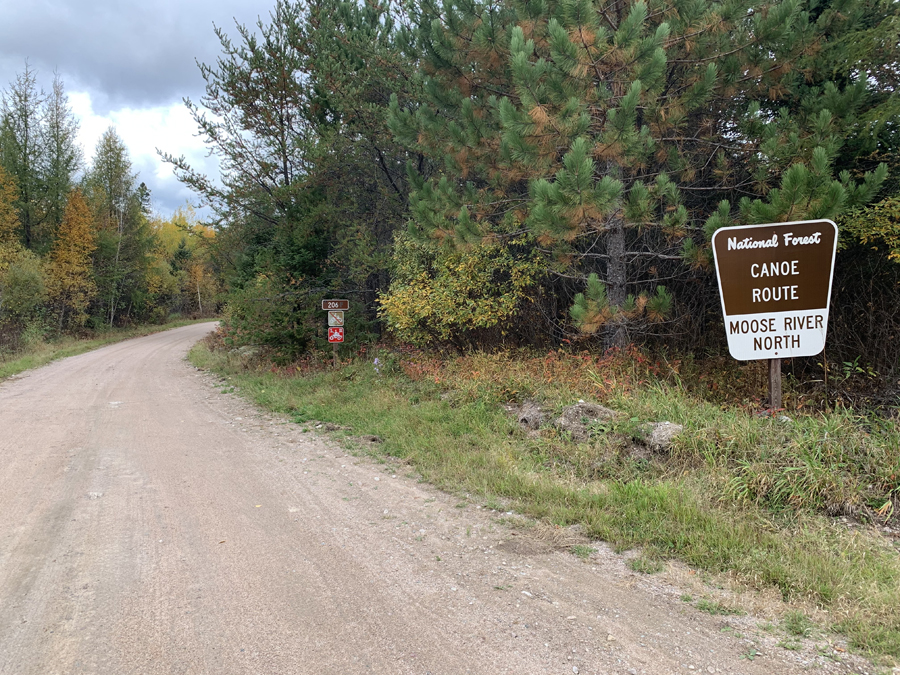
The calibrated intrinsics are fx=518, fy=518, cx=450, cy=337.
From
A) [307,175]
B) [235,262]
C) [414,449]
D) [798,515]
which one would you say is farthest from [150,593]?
[235,262]

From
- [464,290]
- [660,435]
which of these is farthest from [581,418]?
[464,290]

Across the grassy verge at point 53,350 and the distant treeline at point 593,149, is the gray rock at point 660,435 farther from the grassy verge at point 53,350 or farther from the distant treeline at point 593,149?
the grassy verge at point 53,350

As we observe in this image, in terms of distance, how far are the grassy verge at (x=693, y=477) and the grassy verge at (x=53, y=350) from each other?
14483mm

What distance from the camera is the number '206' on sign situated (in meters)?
5.55

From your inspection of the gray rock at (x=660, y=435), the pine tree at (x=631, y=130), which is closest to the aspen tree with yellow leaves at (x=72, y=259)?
the pine tree at (x=631, y=130)

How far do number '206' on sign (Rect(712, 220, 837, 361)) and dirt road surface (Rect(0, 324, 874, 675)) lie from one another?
3.34 meters

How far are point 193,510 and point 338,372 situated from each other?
22.8 ft

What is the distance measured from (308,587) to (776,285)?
552 centimetres

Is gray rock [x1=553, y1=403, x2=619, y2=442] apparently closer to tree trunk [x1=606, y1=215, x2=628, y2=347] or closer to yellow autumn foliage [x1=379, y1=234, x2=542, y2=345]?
tree trunk [x1=606, y1=215, x2=628, y2=347]

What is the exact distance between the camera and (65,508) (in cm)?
493

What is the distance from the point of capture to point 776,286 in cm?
569

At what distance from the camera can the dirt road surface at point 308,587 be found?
8.98 feet

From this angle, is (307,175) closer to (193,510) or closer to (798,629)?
(193,510)

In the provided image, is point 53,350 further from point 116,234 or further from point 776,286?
point 776,286
